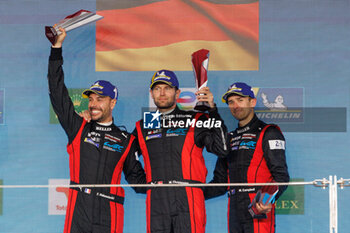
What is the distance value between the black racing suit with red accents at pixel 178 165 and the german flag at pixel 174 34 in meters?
0.66

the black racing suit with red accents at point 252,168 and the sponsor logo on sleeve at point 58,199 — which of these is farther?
the sponsor logo on sleeve at point 58,199

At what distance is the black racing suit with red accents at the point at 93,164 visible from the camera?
3512 millimetres

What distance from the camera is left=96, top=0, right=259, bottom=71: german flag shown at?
13.6 feet

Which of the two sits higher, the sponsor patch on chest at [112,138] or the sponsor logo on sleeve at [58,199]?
the sponsor patch on chest at [112,138]

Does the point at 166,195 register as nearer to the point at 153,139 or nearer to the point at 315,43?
the point at 153,139

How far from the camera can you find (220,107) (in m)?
4.11

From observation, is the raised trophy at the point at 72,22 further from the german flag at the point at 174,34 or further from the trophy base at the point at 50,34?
the german flag at the point at 174,34

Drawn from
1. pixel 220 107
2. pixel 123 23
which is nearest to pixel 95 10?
pixel 123 23

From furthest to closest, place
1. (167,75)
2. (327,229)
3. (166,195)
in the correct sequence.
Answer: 1. (327,229)
2. (167,75)
3. (166,195)

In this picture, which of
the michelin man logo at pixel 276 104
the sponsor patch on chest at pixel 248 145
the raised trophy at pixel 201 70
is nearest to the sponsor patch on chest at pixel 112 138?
the raised trophy at pixel 201 70

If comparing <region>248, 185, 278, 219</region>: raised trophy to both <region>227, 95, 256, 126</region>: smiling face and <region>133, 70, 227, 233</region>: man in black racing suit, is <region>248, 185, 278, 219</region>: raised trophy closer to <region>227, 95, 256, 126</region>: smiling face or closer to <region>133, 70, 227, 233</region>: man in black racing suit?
<region>133, 70, 227, 233</region>: man in black racing suit

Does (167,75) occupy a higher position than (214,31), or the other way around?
(214,31)

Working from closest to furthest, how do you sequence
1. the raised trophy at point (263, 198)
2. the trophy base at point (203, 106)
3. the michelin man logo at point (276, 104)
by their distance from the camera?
the raised trophy at point (263, 198) → the trophy base at point (203, 106) → the michelin man logo at point (276, 104)

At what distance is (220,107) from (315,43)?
2.60ft
